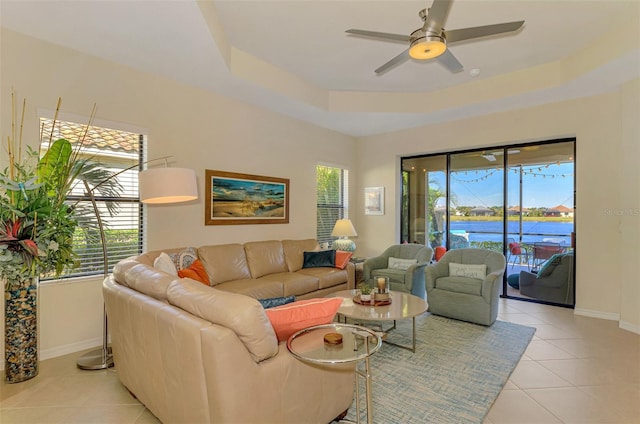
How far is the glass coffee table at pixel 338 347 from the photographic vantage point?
1.59 metres

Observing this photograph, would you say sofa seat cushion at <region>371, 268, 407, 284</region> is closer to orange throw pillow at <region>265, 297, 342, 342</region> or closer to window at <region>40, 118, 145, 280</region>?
orange throw pillow at <region>265, 297, 342, 342</region>

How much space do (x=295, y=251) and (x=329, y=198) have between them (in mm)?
1785

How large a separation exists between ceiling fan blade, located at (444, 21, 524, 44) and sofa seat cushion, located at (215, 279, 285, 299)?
10.1ft

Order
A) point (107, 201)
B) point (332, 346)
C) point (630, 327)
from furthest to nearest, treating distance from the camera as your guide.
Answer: point (630, 327), point (107, 201), point (332, 346)

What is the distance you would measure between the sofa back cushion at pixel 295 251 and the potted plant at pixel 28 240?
2.68 m

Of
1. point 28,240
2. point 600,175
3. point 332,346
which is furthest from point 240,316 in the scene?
point 600,175

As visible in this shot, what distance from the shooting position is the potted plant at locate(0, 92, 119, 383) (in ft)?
8.01

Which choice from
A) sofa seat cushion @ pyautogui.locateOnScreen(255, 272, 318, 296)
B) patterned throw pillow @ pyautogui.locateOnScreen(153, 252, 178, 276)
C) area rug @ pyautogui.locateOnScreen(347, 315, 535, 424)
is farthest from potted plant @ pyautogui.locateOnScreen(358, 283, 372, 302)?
patterned throw pillow @ pyautogui.locateOnScreen(153, 252, 178, 276)

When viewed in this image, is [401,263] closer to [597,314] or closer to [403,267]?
[403,267]

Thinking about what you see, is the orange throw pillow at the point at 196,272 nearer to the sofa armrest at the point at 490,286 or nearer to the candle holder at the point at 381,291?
the candle holder at the point at 381,291

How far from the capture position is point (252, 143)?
4945 millimetres

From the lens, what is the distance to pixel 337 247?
5820 mm

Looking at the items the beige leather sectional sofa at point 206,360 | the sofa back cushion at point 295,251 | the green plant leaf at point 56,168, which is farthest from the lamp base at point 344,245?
the green plant leaf at point 56,168

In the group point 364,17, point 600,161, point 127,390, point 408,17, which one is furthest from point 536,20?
point 127,390
